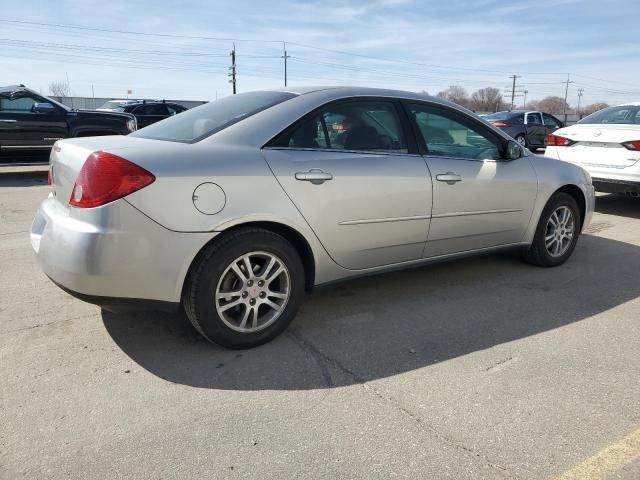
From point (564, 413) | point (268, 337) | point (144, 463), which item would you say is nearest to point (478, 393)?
point (564, 413)

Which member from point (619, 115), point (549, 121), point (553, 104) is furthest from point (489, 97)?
point (619, 115)

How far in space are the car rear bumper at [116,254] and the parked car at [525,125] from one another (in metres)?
16.9

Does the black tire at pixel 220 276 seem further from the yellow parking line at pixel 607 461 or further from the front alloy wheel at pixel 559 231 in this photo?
the front alloy wheel at pixel 559 231

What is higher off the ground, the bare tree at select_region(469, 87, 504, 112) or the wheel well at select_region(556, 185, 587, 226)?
the bare tree at select_region(469, 87, 504, 112)

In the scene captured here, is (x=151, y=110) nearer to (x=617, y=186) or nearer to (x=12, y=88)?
(x=12, y=88)

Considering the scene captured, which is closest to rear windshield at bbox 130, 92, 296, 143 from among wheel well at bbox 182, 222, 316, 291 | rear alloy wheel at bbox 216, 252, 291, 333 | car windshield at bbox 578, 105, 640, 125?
wheel well at bbox 182, 222, 316, 291

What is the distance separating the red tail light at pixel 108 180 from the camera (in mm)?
2689

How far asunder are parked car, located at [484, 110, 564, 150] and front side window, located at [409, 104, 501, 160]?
47.8ft

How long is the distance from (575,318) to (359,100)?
2169 mm

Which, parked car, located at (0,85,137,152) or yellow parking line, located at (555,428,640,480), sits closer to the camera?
yellow parking line, located at (555,428,640,480)

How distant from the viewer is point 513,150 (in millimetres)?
4371

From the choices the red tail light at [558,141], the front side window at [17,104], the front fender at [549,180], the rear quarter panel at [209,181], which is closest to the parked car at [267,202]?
the rear quarter panel at [209,181]

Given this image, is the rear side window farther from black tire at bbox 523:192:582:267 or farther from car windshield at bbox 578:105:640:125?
black tire at bbox 523:192:582:267

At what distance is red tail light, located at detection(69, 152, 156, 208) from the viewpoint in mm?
2689
